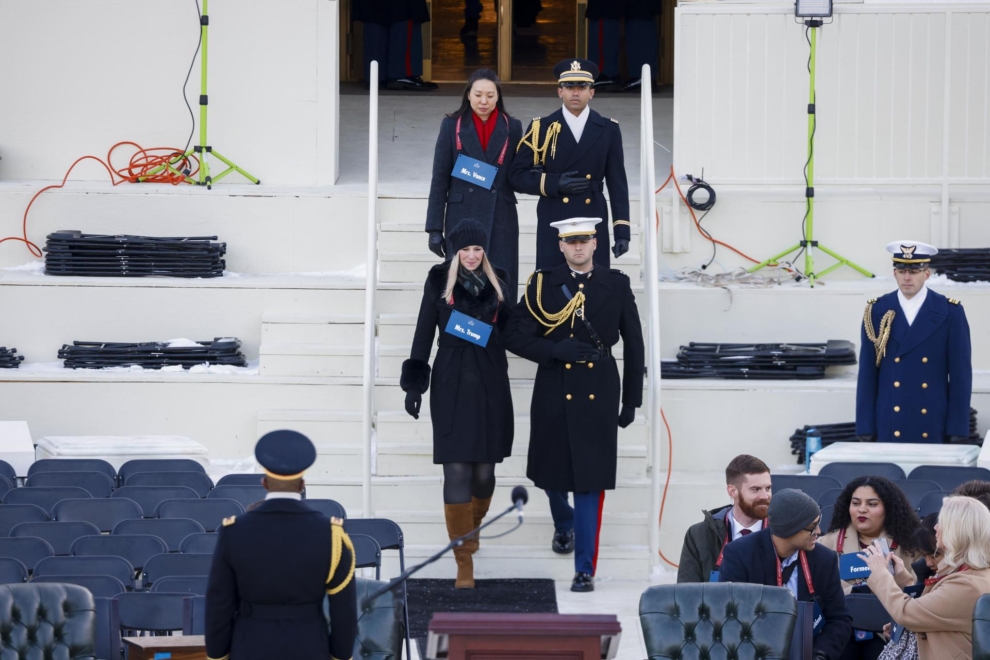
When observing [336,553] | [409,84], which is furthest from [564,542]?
[409,84]

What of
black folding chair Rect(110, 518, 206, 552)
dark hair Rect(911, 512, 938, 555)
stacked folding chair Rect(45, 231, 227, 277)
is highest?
stacked folding chair Rect(45, 231, 227, 277)

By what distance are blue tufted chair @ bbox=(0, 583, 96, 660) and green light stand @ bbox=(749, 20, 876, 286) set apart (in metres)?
5.92

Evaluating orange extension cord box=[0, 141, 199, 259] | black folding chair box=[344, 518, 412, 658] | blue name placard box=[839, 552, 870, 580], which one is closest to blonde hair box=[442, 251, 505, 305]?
black folding chair box=[344, 518, 412, 658]

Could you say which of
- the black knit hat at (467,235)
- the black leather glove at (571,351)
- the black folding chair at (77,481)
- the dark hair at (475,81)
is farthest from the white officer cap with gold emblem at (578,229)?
the black folding chair at (77,481)

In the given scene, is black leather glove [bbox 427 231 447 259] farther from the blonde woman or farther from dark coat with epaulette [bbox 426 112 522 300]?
the blonde woman

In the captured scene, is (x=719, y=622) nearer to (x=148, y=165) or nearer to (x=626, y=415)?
(x=626, y=415)

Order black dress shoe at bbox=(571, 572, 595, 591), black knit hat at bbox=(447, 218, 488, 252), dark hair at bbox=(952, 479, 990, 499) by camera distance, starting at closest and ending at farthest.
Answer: dark hair at bbox=(952, 479, 990, 499) < black knit hat at bbox=(447, 218, 488, 252) < black dress shoe at bbox=(571, 572, 595, 591)

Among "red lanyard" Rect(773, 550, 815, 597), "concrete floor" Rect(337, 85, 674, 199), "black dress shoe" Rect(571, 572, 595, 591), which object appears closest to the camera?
"red lanyard" Rect(773, 550, 815, 597)

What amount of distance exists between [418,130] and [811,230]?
11.2ft

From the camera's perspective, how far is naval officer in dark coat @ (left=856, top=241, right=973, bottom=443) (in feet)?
25.6

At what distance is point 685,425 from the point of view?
8875 mm

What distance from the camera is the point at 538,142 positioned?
26.2ft

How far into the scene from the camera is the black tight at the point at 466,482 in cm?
712

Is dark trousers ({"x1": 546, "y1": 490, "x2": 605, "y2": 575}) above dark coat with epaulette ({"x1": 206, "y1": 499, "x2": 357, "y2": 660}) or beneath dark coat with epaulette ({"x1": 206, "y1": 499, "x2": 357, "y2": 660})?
beneath
